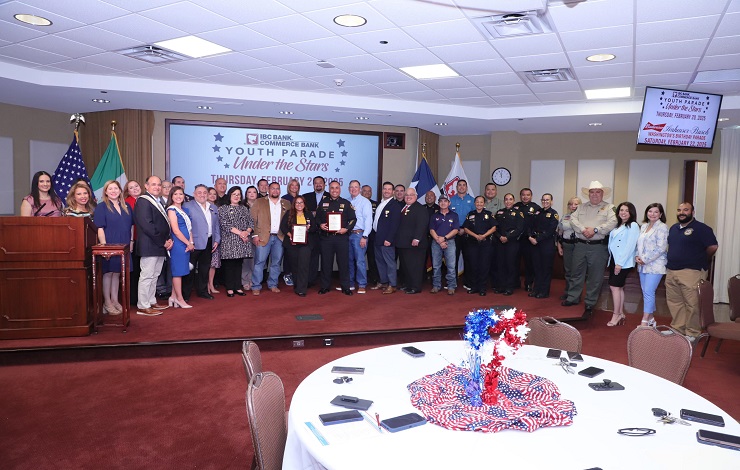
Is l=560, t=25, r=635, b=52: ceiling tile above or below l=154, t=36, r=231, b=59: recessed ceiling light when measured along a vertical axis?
below

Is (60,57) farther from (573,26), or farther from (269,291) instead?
(573,26)

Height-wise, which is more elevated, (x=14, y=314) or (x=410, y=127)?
(x=410, y=127)

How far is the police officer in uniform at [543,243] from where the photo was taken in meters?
7.42

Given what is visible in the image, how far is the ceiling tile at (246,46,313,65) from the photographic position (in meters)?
5.59

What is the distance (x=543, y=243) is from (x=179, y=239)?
4938mm

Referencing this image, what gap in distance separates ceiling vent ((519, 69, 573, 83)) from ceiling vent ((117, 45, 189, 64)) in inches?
161

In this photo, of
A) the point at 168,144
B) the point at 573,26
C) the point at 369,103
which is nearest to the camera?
the point at 573,26

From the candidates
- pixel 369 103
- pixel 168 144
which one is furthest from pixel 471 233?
pixel 168 144

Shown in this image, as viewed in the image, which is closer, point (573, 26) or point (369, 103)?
point (573, 26)

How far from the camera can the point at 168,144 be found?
8.77 metres

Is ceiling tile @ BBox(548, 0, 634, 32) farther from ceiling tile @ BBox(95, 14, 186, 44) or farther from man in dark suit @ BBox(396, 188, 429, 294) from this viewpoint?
ceiling tile @ BBox(95, 14, 186, 44)

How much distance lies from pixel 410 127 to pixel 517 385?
8082 mm

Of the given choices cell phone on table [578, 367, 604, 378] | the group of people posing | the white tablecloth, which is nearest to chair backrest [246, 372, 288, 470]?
the white tablecloth

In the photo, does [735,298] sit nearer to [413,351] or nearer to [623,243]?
[623,243]
